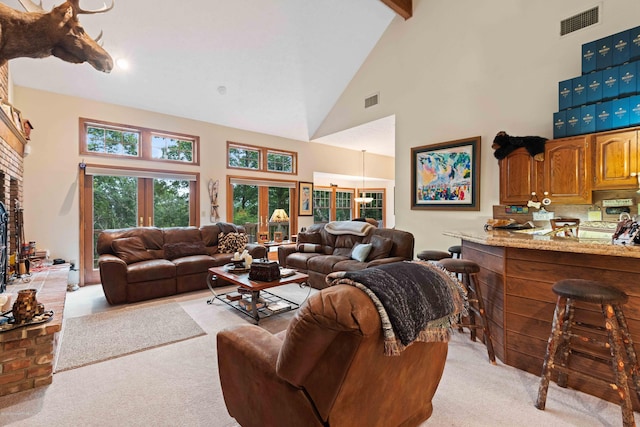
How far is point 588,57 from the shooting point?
3123 mm

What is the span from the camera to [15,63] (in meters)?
4.13

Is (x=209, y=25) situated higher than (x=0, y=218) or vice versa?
(x=209, y=25)

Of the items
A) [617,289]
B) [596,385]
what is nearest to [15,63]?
[617,289]

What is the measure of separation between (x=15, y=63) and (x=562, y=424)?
6.98 metres

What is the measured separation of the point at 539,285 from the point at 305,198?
5.90m

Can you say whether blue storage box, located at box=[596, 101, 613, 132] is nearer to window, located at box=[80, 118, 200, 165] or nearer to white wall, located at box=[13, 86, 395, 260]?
window, located at box=[80, 118, 200, 165]

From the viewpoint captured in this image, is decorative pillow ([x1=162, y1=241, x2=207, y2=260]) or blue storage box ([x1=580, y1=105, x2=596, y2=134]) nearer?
blue storage box ([x1=580, y1=105, x2=596, y2=134])

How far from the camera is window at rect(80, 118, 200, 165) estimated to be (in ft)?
16.5

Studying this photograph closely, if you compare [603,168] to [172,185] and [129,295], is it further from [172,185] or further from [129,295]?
[172,185]

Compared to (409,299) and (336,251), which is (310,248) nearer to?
(336,251)

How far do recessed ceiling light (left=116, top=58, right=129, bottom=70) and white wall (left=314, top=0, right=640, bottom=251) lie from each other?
13.3ft

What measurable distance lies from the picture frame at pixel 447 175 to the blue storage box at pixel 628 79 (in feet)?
5.13

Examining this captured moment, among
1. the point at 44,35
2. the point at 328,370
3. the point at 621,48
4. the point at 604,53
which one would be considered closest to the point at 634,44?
the point at 621,48

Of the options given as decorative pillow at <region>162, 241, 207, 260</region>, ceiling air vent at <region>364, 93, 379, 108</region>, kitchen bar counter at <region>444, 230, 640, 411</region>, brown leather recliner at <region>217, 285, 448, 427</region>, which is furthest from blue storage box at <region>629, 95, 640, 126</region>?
decorative pillow at <region>162, 241, 207, 260</region>
